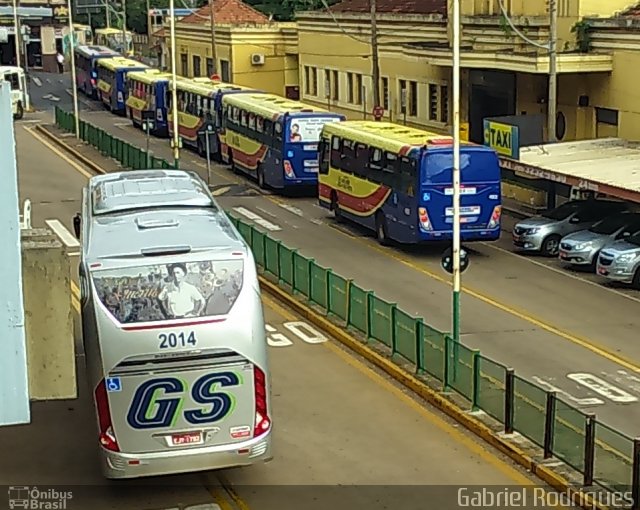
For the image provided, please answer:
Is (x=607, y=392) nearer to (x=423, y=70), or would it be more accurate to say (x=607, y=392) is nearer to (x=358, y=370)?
(x=358, y=370)

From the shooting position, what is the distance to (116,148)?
1769 inches

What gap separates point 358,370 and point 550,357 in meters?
3.34

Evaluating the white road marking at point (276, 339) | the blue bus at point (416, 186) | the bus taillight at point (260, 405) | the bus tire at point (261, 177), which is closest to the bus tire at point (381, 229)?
the blue bus at point (416, 186)

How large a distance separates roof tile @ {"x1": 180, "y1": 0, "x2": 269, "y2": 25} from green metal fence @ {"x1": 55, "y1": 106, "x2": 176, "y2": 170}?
18026mm

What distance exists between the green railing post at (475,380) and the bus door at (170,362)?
422cm

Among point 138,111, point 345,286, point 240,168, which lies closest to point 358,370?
point 345,286

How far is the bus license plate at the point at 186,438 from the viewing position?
507 inches

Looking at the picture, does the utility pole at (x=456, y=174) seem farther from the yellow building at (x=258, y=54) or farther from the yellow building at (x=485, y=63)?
the yellow building at (x=258, y=54)

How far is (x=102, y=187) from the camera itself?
19.1m

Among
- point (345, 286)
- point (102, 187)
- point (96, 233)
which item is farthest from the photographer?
point (345, 286)

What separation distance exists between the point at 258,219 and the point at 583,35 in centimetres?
1109

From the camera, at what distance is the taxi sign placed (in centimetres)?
3225

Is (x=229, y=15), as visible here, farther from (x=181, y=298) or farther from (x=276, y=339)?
(x=181, y=298)

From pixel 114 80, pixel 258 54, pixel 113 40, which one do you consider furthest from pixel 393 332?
pixel 113 40
